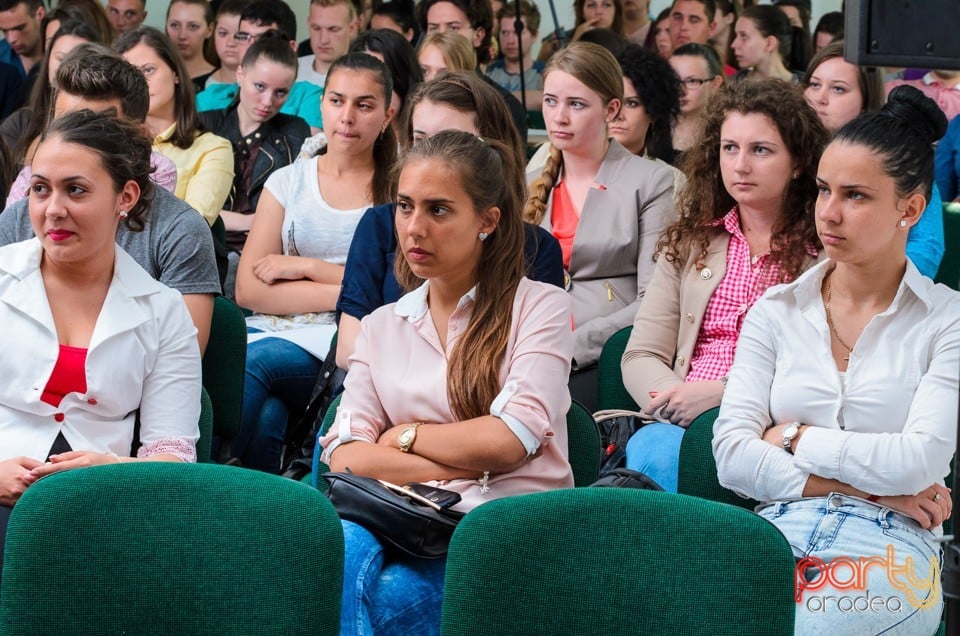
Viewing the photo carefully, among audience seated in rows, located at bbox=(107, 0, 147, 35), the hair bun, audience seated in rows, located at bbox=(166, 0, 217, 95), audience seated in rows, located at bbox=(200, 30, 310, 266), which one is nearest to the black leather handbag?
the hair bun

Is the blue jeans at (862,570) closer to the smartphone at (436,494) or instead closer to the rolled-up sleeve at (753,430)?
the rolled-up sleeve at (753,430)

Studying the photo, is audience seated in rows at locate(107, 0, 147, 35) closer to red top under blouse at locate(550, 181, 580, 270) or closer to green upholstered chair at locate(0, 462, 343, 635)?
red top under blouse at locate(550, 181, 580, 270)

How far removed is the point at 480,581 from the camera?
5.69 feet

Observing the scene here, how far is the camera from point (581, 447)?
7.79 feet

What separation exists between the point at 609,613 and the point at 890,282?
90 cm

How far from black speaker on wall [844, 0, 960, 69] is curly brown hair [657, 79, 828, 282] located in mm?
1113

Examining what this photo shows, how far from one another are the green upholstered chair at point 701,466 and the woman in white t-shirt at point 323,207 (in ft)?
4.09

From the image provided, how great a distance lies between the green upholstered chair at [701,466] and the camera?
7.57ft

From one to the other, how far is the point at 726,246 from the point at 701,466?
2.52 ft

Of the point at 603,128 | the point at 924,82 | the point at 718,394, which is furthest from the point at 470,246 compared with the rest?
the point at 924,82

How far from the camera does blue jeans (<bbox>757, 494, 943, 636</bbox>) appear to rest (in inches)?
80.0

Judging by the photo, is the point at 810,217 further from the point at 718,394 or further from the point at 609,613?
the point at 609,613

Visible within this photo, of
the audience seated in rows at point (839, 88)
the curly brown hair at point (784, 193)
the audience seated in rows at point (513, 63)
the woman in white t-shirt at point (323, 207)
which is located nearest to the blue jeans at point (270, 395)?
the woman in white t-shirt at point (323, 207)

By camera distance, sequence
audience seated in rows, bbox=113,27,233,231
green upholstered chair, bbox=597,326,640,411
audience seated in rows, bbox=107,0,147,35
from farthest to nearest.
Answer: audience seated in rows, bbox=107,0,147,35
audience seated in rows, bbox=113,27,233,231
green upholstered chair, bbox=597,326,640,411
